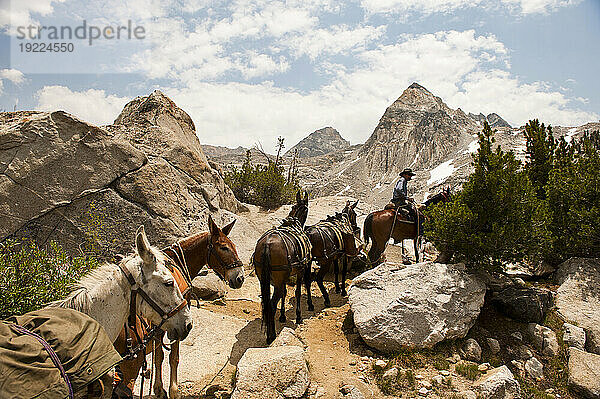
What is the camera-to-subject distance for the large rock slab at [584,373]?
5727 mm

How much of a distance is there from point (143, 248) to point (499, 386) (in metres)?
5.44

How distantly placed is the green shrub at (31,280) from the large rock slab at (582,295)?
8968 mm

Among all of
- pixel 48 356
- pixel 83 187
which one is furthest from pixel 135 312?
pixel 83 187

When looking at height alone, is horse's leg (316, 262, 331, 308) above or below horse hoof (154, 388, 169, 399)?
above

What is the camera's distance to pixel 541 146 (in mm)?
10219

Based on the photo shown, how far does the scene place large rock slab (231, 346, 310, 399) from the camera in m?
4.76

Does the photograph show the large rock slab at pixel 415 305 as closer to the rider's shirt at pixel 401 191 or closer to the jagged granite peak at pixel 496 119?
A: the rider's shirt at pixel 401 191

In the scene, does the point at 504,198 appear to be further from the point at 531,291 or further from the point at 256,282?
the point at 256,282

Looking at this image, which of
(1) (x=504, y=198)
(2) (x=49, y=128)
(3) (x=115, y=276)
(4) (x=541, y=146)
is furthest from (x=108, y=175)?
(4) (x=541, y=146)

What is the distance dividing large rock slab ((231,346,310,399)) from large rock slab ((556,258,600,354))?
19.2ft

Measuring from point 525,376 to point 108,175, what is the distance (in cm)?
1013

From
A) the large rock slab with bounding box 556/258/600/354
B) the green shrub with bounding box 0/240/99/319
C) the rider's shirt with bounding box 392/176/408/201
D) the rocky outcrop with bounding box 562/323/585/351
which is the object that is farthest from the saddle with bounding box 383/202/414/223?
the green shrub with bounding box 0/240/99/319

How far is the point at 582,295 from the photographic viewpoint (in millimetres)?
7539

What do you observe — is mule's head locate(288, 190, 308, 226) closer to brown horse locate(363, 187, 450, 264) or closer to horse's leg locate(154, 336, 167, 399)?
brown horse locate(363, 187, 450, 264)
